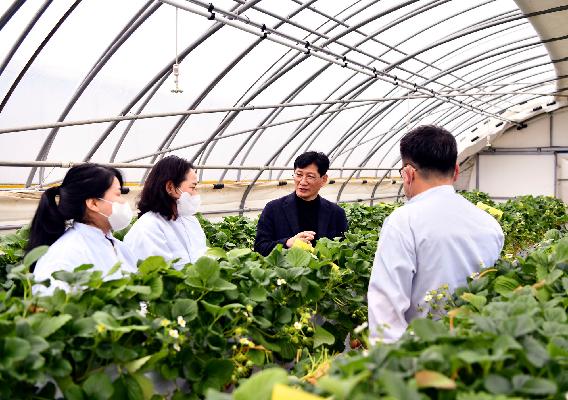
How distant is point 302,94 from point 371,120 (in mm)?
3632

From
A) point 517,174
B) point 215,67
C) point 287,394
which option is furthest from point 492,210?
point 517,174

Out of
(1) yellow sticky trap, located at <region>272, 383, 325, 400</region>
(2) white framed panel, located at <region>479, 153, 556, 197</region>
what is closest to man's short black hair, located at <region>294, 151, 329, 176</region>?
(1) yellow sticky trap, located at <region>272, 383, 325, 400</region>

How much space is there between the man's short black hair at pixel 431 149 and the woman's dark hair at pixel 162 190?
1.76m

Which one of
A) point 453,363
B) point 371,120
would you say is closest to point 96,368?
point 453,363

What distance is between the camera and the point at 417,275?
2.34m

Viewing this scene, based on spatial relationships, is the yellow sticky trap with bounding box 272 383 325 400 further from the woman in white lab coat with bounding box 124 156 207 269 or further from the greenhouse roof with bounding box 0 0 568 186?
the greenhouse roof with bounding box 0 0 568 186

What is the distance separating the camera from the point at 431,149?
235 cm

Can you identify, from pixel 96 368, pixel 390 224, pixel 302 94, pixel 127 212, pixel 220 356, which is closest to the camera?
pixel 96 368

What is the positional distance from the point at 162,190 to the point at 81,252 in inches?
41.1

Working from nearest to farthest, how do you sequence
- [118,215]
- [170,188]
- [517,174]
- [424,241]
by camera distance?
1. [424,241]
2. [118,215]
3. [170,188]
4. [517,174]

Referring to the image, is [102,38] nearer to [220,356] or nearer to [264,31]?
[264,31]

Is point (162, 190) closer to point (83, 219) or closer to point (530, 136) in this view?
point (83, 219)

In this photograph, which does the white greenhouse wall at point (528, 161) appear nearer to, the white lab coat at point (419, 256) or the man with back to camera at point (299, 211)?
the man with back to camera at point (299, 211)

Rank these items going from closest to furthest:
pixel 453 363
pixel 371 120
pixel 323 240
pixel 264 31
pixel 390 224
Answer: pixel 453 363 → pixel 390 224 → pixel 323 240 → pixel 264 31 → pixel 371 120
